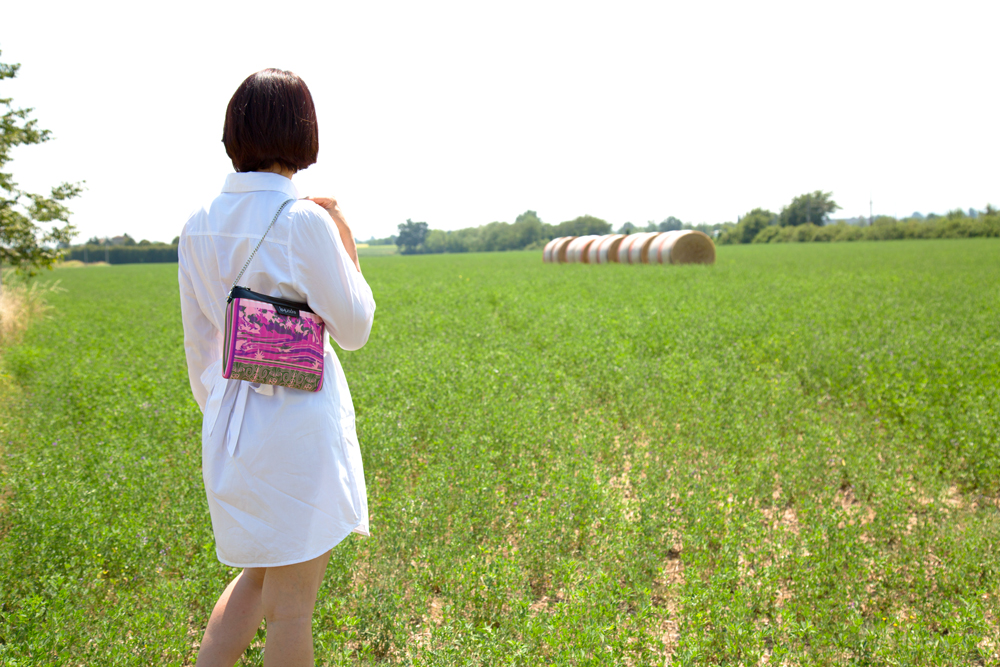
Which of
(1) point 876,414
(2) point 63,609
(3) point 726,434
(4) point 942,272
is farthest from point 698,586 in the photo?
(4) point 942,272

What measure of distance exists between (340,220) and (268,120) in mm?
340

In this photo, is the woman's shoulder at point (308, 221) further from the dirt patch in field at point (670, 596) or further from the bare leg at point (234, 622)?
the dirt patch in field at point (670, 596)

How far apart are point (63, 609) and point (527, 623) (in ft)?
6.81

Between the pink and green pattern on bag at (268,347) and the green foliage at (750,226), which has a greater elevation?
the green foliage at (750,226)

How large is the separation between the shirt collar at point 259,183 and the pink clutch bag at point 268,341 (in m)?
0.07

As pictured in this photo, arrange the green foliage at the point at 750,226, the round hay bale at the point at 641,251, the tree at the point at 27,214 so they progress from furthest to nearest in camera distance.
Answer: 1. the green foliage at the point at 750,226
2. the round hay bale at the point at 641,251
3. the tree at the point at 27,214

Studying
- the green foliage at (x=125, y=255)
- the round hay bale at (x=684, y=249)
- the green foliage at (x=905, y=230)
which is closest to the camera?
the round hay bale at (x=684, y=249)

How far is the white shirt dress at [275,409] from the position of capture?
1616mm

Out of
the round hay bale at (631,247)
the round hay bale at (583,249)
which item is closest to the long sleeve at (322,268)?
the round hay bale at (631,247)

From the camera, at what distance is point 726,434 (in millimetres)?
4938

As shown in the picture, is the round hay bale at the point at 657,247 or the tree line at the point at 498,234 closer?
the round hay bale at the point at 657,247

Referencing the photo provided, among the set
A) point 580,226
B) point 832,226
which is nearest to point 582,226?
point 580,226

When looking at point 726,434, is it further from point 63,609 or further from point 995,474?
point 63,609

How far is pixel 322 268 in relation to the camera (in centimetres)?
160
